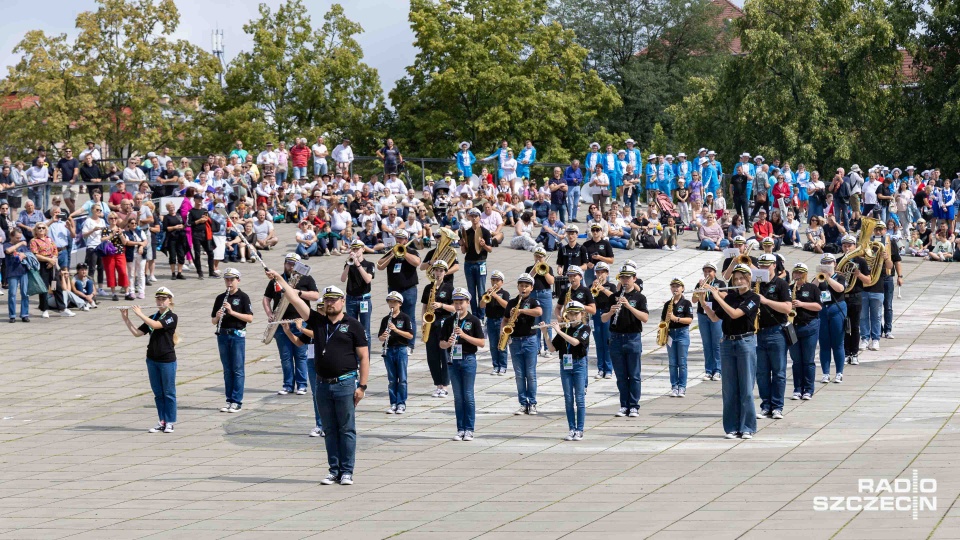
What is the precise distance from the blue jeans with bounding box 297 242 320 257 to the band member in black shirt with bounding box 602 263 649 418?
12.7 meters

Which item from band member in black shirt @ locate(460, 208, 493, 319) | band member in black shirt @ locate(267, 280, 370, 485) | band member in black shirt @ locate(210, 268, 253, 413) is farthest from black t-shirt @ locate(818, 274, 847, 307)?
band member in black shirt @ locate(267, 280, 370, 485)

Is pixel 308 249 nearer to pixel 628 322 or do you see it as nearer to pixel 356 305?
pixel 356 305

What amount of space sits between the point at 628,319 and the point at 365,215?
12964mm

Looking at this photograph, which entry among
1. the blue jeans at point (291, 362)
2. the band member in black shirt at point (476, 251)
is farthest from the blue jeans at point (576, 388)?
the band member in black shirt at point (476, 251)

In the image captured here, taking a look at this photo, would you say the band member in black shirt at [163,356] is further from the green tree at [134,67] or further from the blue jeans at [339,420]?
the green tree at [134,67]

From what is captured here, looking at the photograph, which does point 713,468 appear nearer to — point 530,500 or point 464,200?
point 530,500

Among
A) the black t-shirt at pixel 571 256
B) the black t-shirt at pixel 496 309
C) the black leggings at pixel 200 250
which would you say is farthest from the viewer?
the black leggings at pixel 200 250

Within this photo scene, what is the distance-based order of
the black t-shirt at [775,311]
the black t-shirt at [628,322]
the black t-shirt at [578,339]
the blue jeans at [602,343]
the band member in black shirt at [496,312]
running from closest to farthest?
the black t-shirt at [578,339] → the black t-shirt at [775,311] → the black t-shirt at [628,322] → the band member in black shirt at [496,312] → the blue jeans at [602,343]

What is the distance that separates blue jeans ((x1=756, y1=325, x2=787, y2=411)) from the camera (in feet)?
51.4

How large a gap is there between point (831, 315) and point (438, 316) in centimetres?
538

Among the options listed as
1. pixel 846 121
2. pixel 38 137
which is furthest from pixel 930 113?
pixel 38 137

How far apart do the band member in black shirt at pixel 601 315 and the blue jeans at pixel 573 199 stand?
12189 millimetres

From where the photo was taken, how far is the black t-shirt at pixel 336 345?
12.7 meters

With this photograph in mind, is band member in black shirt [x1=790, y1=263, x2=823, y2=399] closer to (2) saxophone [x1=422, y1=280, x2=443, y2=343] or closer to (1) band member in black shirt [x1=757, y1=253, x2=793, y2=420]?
(1) band member in black shirt [x1=757, y1=253, x2=793, y2=420]
